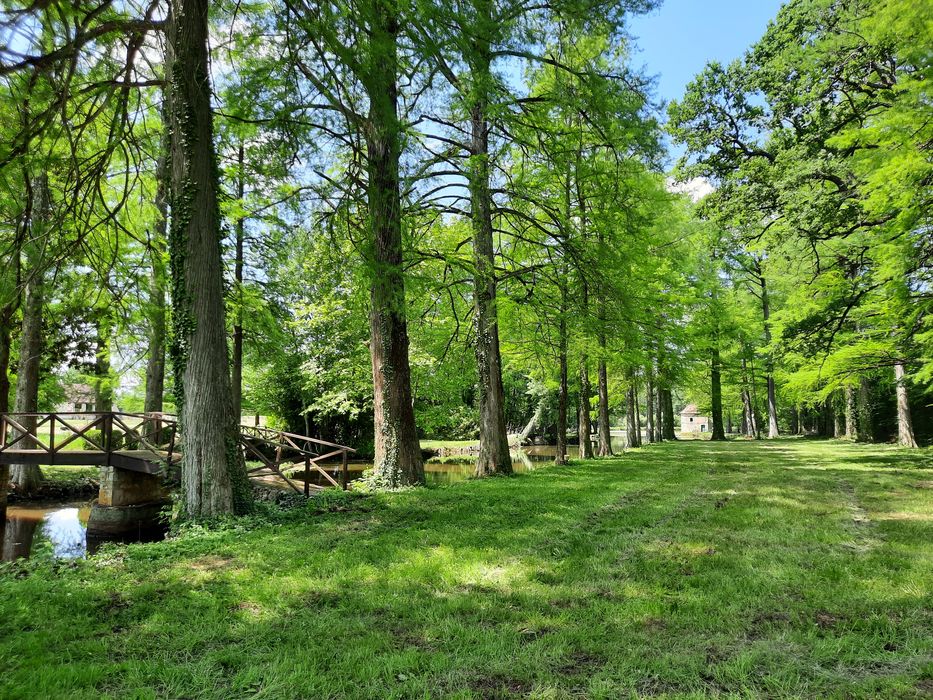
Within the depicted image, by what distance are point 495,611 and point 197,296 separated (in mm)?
5620

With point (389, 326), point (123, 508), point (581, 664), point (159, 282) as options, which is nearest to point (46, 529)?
point (123, 508)

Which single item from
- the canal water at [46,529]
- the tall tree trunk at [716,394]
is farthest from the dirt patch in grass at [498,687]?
the tall tree trunk at [716,394]

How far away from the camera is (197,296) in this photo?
23.2 feet

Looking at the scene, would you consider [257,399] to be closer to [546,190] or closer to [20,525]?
[20,525]

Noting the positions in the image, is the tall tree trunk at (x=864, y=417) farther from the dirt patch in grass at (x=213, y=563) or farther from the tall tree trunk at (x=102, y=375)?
the tall tree trunk at (x=102, y=375)

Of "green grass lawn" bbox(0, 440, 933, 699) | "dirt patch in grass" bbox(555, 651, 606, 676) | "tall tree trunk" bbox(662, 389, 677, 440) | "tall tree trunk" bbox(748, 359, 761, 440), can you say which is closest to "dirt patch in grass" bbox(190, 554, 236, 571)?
"green grass lawn" bbox(0, 440, 933, 699)

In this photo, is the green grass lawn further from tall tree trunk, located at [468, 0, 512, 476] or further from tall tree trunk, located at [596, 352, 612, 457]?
tall tree trunk, located at [596, 352, 612, 457]

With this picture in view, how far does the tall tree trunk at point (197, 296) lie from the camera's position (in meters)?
6.95

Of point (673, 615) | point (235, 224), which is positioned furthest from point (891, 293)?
point (235, 224)

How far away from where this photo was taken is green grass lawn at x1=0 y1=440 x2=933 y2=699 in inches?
110

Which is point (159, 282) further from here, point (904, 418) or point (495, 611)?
point (904, 418)

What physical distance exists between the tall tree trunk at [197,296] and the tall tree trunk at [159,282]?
33 centimetres

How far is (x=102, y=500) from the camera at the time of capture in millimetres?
12281

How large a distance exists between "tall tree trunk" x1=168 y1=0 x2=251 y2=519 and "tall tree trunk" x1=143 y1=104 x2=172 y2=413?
327 mm
